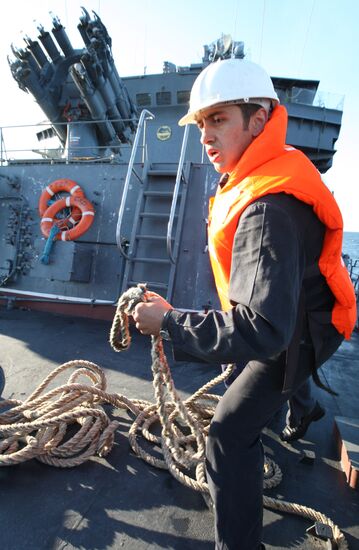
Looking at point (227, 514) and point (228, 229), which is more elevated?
point (228, 229)

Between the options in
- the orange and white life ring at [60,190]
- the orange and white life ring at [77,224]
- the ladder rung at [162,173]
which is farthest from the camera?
the orange and white life ring at [60,190]

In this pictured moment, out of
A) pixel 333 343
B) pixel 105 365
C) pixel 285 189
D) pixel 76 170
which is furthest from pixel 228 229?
pixel 76 170

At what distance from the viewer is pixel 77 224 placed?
474 cm

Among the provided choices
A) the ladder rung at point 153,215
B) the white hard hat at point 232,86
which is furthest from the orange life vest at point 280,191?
the ladder rung at point 153,215

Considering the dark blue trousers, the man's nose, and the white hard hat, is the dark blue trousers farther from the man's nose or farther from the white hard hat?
the white hard hat

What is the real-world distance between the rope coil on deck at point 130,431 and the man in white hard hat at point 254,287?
1.16 feet

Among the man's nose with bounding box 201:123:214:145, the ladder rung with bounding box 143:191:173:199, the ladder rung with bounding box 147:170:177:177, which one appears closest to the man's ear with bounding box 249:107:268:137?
the man's nose with bounding box 201:123:214:145

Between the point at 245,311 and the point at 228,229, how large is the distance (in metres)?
0.31

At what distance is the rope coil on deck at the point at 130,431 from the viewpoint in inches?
58.4

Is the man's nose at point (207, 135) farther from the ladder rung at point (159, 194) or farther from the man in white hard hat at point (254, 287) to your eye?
the ladder rung at point (159, 194)

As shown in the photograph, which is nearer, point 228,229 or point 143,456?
point 228,229

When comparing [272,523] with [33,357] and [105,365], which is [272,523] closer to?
[105,365]

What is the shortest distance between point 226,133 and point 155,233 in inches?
128

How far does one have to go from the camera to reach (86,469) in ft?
5.68
